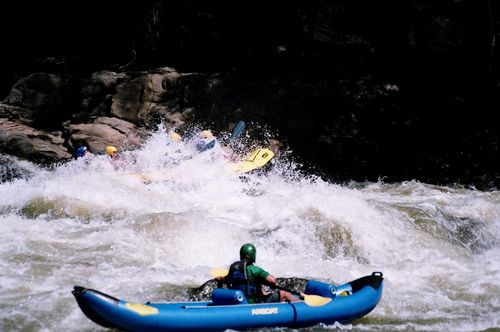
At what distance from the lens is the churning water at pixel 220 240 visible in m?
5.20

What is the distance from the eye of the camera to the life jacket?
4.59 meters

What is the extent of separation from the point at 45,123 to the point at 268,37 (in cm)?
585

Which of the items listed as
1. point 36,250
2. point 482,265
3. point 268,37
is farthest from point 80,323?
point 268,37

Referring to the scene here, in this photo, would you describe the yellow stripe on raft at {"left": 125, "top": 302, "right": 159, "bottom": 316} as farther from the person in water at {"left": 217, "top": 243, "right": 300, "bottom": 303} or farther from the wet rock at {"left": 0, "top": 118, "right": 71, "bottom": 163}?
the wet rock at {"left": 0, "top": 118, "right": 71, "bottom": 163}

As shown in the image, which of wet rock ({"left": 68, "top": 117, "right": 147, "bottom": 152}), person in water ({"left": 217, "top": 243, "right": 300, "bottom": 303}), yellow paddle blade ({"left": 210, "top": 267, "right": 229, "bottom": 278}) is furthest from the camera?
wet rock ({"left": 68, "top": 117, "right": 147, "bottom": 152})

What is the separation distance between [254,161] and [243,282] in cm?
613

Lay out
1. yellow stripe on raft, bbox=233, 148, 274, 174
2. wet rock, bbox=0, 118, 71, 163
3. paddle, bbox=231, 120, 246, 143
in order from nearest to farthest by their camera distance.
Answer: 1. yellow stripe on raft, bbox=233, 148, 274, 174
2. paddle, bbox=231, 120, 246, 143
3. wet rock, bbox=0, 118, 71, 163

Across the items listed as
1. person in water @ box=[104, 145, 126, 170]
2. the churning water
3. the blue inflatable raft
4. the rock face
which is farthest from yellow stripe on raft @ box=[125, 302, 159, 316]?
the rock face

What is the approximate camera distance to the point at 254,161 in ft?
34.9

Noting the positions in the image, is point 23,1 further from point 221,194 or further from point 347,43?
point 221,194

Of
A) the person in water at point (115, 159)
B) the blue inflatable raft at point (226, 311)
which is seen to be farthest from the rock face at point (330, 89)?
the blue inflatable raft at point (226, 311)

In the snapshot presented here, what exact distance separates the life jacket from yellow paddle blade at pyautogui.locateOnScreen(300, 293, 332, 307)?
40 cm

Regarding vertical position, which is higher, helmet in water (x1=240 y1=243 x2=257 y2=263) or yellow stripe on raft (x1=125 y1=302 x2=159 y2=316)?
helmet in water (x1=240 y1=243 x2=257 y2=263)

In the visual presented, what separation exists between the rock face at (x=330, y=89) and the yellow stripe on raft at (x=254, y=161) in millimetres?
1371
